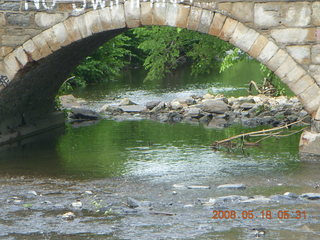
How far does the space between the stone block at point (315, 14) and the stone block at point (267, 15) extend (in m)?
0.44

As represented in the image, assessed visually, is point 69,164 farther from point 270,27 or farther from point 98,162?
point 270,27

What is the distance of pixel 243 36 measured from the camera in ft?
33.7

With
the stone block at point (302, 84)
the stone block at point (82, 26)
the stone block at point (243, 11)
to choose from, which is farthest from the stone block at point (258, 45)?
the stone block at point (82, 26)

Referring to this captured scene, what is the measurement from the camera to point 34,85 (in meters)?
13.0

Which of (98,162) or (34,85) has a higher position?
(34,85)

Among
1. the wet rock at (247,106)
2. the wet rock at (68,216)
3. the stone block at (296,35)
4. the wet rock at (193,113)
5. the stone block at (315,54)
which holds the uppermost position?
the stone block at (296,35)

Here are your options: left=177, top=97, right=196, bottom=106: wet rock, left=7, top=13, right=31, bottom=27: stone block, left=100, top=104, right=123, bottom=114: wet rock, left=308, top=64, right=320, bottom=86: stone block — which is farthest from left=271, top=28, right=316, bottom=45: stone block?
left=177, top=97, right=196, bottom=106: wet rock

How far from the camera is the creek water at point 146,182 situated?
740 cm

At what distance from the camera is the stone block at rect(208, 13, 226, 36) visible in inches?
405

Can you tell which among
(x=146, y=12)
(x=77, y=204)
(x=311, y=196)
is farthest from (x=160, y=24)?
(x=311, y=196)

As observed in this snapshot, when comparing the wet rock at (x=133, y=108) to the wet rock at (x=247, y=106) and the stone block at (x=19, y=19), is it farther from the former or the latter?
the stone block at (x=19, y=19)

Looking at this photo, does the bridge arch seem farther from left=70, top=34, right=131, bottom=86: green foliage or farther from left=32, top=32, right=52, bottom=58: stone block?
left=70, top=34, right=131, bottom=86: green foliage

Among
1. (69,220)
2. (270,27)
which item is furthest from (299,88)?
(69,220)

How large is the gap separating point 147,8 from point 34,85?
3.24m
